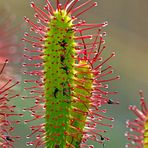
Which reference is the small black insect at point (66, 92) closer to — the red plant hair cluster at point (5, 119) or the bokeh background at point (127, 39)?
the red plant hair cluster at point (5, 119)

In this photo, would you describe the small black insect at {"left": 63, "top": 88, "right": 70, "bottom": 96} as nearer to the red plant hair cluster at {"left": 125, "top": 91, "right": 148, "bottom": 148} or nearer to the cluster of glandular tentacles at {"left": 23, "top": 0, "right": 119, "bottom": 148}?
the cluster of glandular tentacles at {"left": 23, "top": 0, "right": 119, "bottom": 148}

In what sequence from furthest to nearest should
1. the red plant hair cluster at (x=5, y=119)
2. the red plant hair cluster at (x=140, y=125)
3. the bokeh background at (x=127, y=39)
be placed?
1. the bokeh background at (x=127, y=39)
2. the red plant hair cluster at (x=5, y=119)
3. the red plant hair cluster at (x=140, y=125)

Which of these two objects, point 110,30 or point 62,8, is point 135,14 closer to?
point 110,30

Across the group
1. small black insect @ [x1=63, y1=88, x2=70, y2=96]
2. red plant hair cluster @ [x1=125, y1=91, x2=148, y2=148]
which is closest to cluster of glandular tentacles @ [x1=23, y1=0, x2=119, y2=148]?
small black insect @ [x1=63, y1=88, x2=70, y2=96]

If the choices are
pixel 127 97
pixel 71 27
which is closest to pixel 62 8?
pixel 71 27

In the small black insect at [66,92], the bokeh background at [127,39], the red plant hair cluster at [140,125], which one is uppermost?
the bokeh background at [127,39]

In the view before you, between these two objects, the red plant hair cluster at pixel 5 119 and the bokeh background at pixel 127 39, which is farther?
the bokeh background at pixel 127 39

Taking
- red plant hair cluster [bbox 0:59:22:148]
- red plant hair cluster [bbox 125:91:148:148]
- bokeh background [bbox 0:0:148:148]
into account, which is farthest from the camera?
bokeh background [bbox 0:0:148:148]

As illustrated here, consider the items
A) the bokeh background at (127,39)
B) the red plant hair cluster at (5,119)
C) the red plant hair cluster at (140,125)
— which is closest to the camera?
the red plant hair cluster at (140,125)

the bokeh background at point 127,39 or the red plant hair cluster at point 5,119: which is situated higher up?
the bokeh background at point 127,39

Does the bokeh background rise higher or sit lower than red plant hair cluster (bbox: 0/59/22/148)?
higher

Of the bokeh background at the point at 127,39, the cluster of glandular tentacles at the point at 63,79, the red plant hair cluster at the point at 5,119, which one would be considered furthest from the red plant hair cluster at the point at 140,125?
the bokeh background at the point at 127,39
